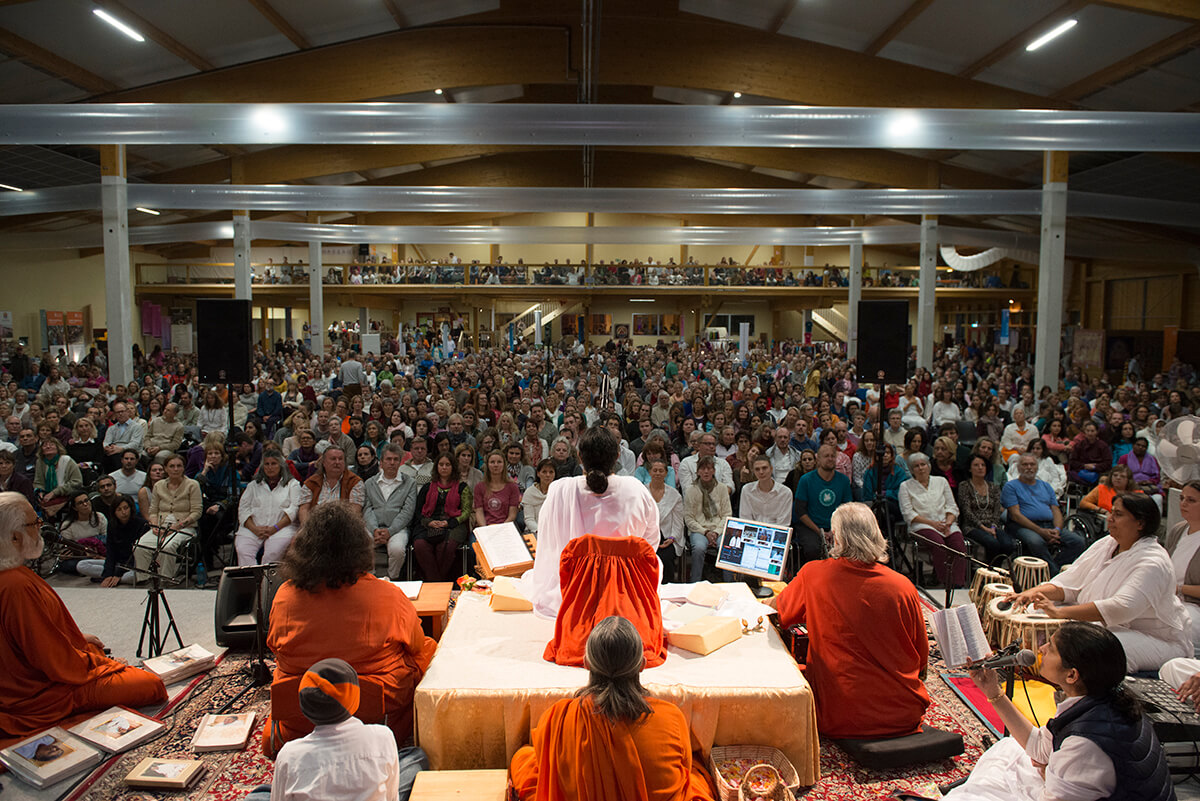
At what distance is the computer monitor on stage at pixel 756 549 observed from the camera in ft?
13.3

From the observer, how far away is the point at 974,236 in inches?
520

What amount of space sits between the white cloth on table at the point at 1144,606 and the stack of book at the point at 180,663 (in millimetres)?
4369

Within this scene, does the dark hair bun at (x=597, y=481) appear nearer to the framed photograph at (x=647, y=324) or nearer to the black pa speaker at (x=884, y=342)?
the black pa speaker at (x=884, y=342)

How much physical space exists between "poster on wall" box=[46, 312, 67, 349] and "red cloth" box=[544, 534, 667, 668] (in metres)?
20.5

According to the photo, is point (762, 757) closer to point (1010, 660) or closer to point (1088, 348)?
point (1010, 660)

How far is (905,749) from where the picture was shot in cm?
306

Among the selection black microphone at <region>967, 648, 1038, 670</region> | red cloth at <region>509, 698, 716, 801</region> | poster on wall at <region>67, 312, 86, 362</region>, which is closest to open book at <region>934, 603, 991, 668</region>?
black microphone at <region>967, 648, 1038, 670</region>

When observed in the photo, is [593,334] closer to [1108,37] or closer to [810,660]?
[1108,37]

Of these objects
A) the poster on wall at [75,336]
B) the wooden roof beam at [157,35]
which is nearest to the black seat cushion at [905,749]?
the wooden roof beam at [157,35]

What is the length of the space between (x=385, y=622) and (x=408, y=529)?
267 cm

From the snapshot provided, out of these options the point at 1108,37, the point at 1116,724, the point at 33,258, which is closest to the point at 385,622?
the point at 1116,724

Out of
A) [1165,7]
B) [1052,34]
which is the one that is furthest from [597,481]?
[1052,34]

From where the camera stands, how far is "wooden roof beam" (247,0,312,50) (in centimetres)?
925

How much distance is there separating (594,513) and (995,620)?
7.50 feet
